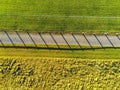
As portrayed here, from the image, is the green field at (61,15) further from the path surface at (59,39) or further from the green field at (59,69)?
the green field at (59,69)

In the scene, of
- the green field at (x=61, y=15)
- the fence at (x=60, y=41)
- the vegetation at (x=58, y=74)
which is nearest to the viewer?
the vegetation at (x=58, y=74)

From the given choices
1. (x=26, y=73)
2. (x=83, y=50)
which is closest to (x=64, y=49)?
(x=83, y=50)

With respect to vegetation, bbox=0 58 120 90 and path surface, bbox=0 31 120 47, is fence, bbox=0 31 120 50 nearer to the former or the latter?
path surface, bbox=0 31 120 47

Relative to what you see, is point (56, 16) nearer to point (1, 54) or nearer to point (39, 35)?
point (39, 35)

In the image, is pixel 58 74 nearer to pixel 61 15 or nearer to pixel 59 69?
pixel 59 69

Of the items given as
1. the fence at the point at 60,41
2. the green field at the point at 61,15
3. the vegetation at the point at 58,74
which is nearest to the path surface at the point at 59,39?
the fence at the point at 60,41

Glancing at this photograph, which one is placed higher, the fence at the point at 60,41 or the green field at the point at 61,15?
the green field at the point at 61,15

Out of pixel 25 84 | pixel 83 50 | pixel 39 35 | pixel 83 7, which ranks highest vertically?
pixel 83 7

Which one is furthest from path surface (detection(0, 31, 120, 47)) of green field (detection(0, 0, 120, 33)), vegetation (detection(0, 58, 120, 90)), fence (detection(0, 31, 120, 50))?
vegetation (detection(0, 58, 120, 90))
